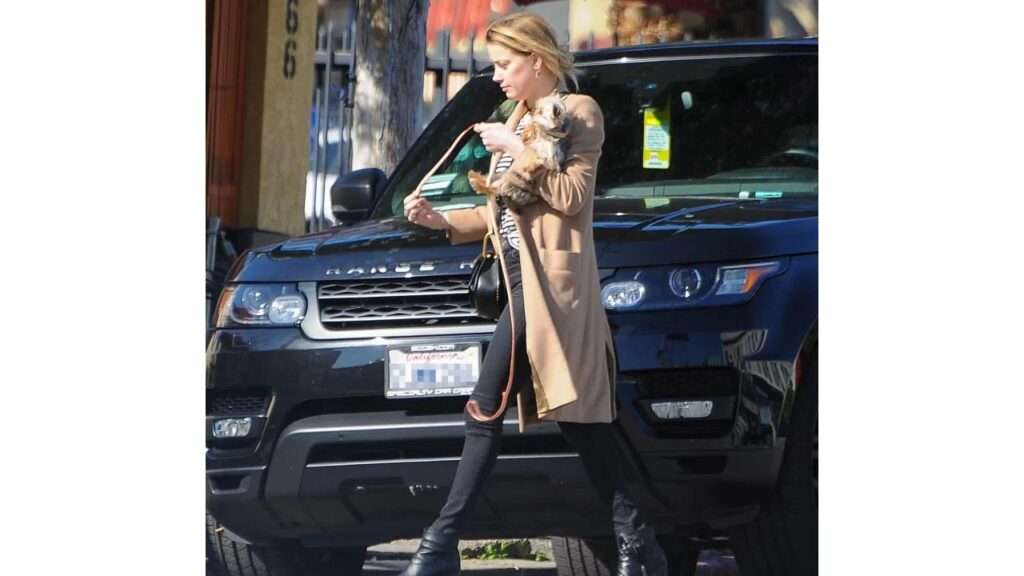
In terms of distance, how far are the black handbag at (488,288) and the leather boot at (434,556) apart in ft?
2.24

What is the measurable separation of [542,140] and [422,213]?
454mm

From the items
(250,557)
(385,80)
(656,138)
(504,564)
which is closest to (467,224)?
(656,138)

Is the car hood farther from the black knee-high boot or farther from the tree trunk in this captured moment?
the tree trunk

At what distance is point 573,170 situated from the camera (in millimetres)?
4844

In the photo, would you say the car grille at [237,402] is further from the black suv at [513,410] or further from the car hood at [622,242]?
the car hood at [622,242]

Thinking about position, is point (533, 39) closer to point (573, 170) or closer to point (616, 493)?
point (573, 170)

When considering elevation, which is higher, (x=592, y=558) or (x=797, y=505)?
(x=797, y=505)

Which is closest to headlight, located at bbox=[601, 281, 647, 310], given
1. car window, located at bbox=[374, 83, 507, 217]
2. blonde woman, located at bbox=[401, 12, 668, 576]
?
blonde woman, located at bbox=[401, 12, 668, 576]

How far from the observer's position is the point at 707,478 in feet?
16.0

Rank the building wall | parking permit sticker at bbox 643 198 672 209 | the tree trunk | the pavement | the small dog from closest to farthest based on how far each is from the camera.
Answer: the small dog
parking permit sticker at bbox 643 198 672 209
the pavement
the tree trunk
the building wall

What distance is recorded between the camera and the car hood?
16.3 ft

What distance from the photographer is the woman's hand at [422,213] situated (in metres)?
4.95

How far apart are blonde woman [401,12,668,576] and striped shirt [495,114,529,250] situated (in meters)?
Answer: 0.03
